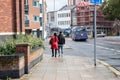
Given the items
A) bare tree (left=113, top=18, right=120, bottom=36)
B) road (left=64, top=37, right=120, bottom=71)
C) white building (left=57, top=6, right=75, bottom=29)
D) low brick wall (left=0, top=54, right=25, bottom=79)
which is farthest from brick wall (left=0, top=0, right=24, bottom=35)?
white building (left=57, top=6, right=75, bottom=29)

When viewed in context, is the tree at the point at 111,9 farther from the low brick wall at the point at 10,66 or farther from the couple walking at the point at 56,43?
the low brick wall at the point at 10,66

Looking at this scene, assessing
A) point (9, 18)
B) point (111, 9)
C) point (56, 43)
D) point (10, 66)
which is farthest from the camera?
point (111, 9)

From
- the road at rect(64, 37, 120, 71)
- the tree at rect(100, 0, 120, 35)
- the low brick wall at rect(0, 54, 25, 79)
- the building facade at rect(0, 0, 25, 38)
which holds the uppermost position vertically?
the tree at rect(100, 0, 120, 35)

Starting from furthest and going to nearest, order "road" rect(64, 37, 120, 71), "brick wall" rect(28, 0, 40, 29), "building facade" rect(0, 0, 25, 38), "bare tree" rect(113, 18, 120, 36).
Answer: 1. "bare tree" rect(113, 18, 120, 36)
2. "brick wall" rect(28, 0, 40, 29)
3. "building facade" rect(0, 0, 25, 38)
4. "road" rect(64, 37, 120, 71)

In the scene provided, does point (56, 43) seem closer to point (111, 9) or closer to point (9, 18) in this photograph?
point (9, 18)

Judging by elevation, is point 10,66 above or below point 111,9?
below

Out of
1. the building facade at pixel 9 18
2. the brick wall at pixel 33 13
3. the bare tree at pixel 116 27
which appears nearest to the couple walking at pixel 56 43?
the building facade at pixel 9 18

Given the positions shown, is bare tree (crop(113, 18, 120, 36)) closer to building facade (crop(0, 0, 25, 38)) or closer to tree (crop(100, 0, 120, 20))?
tree (crop(100, 0, 120, 20))

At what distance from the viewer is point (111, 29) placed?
461ft

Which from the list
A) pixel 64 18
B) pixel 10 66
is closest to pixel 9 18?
pixel 10 66

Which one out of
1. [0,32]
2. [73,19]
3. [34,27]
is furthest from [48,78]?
[73,19]

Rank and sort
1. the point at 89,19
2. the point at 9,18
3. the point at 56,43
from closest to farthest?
the point at 9,18 < the point at 56,43 < the point at 89,19

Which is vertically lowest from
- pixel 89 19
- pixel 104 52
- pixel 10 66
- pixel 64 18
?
pixel 104 52

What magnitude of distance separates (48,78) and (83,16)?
123 m
